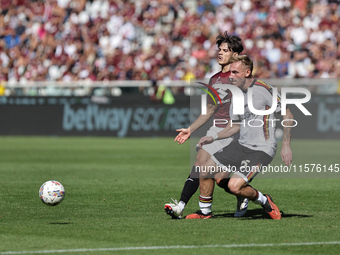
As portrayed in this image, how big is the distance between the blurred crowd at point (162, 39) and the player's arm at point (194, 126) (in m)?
18.5

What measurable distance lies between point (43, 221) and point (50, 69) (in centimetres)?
2240

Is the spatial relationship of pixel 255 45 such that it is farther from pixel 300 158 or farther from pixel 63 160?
pixel 63 160

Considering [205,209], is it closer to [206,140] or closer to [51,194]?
[206,140]

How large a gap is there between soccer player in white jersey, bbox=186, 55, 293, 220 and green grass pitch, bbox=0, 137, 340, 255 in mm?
439

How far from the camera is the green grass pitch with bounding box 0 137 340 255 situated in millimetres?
7273

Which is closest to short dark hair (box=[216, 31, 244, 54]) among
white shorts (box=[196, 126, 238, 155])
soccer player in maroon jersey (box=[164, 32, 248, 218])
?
soccer player in maroon jersey (box=[164, 32, 248, 218])

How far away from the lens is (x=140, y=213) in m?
9.86

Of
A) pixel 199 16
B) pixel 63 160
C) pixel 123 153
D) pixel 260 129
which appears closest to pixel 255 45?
pixel 199 16

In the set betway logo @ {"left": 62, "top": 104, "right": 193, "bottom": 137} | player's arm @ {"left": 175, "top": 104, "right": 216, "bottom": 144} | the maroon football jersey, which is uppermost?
the maroon football jersey

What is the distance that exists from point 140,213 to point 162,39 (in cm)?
2080

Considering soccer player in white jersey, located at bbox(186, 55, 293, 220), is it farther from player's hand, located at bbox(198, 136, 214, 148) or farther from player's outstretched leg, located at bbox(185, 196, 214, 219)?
player's outstretched leg, located at bbox(185, 196, 214, 219)

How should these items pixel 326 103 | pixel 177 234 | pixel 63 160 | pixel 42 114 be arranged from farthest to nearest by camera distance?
pixel 42 114 → pixel 326 103 → pixel 63 160 → pixel 177 234

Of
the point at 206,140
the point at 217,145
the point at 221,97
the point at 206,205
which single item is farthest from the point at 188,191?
the point at 221,97

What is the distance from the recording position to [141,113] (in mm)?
27391
